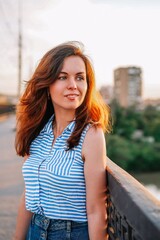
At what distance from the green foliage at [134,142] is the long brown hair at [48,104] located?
1514 inches

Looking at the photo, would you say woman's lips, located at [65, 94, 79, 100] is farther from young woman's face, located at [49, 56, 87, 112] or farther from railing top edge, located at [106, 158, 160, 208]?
railing top edge, located at [106, 158, 160, 208]

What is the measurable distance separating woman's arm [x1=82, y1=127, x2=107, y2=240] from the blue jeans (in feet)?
0.16

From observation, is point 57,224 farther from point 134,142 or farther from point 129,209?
point 134,142

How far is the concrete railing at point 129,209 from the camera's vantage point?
1.04m

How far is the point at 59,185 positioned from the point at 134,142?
52152 millimetres

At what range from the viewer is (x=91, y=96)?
1.89 meters

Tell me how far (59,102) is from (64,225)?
564 mm

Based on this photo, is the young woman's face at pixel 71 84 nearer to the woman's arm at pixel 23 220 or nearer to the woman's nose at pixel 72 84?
the woman's nose at pixel 72 84

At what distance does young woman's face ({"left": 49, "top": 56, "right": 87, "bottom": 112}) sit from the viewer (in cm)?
178

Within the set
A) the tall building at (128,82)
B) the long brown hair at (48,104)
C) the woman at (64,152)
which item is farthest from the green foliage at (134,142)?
the woman at (64,152)

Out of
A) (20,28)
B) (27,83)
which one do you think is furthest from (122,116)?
(27,83)

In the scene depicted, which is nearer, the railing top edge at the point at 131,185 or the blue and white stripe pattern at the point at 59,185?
the railing top edge at the point at 131,185

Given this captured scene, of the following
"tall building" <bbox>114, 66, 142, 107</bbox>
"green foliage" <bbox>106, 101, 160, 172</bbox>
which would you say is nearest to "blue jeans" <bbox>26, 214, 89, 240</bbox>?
"green foliage" <bbox>106, 101, 160, 172</bbox>

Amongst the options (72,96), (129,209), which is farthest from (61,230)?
(72,96)
